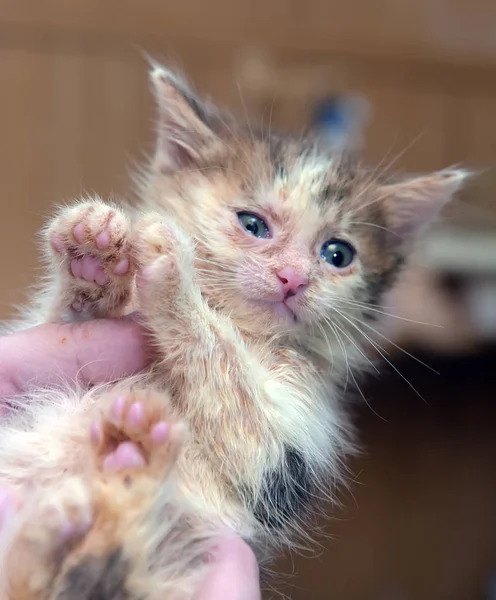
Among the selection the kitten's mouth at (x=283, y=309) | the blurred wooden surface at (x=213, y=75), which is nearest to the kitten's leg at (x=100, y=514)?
the kitten's mouth at (x=283, y=309)

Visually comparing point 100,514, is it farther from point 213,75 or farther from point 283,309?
point 213,75

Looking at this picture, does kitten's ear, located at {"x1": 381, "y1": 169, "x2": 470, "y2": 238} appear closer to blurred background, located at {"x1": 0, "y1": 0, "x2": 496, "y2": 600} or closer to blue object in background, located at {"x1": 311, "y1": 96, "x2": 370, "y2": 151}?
blurred background, located at {"x1": 0, "y1": 0, "x2": 496, "y2": 600}

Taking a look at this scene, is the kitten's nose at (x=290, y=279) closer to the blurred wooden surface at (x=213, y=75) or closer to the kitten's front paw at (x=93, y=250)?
the kitten's front paw at (x=93, y=250)

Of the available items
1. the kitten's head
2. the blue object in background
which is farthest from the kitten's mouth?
the blue object in background

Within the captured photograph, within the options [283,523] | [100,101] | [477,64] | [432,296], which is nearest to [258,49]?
[100,101]

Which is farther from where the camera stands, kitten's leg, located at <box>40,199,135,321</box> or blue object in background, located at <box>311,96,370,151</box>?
blue object in background, located at <box>311,96,370,151</box>

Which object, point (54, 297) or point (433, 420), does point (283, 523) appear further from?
point (433, 420)

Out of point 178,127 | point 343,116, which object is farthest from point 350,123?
point 178,127
